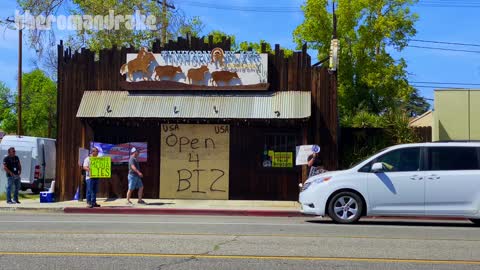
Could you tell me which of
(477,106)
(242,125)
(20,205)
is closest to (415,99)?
(477,106)

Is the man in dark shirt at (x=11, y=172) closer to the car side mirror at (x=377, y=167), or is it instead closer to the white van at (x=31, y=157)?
the white van at (x=31, y=157)

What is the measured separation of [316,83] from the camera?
19.0 m

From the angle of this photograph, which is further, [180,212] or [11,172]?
[11,172]

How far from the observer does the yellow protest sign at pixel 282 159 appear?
19.0 meters

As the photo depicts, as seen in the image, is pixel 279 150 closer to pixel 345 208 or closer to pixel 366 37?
pixel 345 208

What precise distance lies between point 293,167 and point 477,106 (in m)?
7.04

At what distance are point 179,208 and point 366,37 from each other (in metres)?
19.2

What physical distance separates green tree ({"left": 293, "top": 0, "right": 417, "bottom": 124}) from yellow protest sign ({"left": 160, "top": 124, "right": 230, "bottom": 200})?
581 inches

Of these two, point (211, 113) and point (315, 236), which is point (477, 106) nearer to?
point (211, 113)

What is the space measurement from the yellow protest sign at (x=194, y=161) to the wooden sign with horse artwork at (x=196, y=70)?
1.33 m

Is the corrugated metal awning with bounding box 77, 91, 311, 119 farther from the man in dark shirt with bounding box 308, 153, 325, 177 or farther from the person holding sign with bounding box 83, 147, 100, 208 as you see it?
the person holding sign with bounding box 83, 147, 100, 208

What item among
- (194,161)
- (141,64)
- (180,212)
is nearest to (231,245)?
(180,212)

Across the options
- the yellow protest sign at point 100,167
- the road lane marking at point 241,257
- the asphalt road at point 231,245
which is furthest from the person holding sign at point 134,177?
the road lane marking at point 241,257

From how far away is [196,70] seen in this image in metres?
19.1
